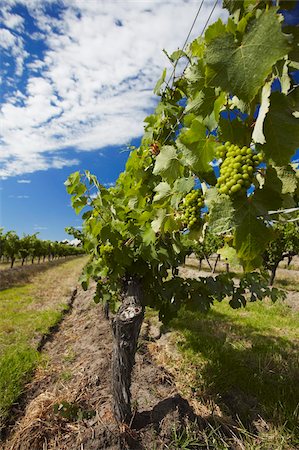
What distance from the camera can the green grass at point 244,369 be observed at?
333 centimetres

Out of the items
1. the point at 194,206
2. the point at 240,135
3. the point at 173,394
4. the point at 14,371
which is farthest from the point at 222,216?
the point at 14,371

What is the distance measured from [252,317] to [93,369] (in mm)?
5551

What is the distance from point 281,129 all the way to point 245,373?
4.04 m

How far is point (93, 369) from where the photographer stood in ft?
14.2

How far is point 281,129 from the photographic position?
108 cm

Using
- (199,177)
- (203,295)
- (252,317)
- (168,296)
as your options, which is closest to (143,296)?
(168,296)

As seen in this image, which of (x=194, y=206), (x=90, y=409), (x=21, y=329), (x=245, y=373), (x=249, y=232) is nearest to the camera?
(x=249, y=232)

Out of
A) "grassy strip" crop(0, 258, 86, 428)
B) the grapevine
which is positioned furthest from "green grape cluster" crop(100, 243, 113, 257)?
"grassy strip" crop(0, 258, 86, 428)

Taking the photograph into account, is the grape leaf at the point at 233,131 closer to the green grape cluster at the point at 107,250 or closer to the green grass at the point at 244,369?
the green grape cluster at the point at 107,250

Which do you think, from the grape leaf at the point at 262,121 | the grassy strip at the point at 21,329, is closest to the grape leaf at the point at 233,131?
the grape leaf at the point at 262,121

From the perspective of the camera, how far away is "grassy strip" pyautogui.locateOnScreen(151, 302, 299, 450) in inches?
123

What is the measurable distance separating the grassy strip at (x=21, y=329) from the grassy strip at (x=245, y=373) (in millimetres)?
2187

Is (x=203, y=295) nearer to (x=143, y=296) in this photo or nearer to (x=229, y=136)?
(x=143, y=296)

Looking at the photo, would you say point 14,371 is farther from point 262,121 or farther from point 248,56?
point 248,56
